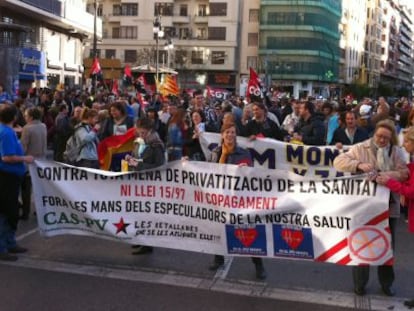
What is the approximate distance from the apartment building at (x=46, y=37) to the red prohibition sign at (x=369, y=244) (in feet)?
90.7

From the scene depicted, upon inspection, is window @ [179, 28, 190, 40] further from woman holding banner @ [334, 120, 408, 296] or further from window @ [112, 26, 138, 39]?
woman holding banner @ [334, 120, 408, 296]

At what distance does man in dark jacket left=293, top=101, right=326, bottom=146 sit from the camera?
10578 mm

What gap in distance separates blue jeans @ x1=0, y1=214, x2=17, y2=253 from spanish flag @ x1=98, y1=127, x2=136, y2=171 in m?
2.82

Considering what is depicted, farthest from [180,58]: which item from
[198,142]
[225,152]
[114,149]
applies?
[225,152]

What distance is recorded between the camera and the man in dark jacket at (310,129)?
10578 mm

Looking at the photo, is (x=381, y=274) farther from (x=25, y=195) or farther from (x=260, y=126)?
(x=25, y=195)

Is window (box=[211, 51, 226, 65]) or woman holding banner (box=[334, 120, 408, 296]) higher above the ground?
window (box=[211, 51, 226, 65])

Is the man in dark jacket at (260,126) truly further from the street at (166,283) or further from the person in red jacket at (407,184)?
the person in red jacket at (407,184)

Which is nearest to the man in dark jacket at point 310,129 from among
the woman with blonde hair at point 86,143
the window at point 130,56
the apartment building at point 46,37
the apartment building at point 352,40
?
the woman with blonde hair at point 86,143

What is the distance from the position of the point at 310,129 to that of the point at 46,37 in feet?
125

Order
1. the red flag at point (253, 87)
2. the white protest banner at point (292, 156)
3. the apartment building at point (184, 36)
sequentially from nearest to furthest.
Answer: the white protest banner at point (292, 156) < the red flag at point (253, 87) < the apartment building at point (184, 36)

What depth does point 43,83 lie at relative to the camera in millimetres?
42906

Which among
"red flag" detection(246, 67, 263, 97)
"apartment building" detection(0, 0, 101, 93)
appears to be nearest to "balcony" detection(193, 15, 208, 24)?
"apartment building" detection(0, 0, 101, 93)

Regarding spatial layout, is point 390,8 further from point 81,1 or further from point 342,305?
point 342,305
